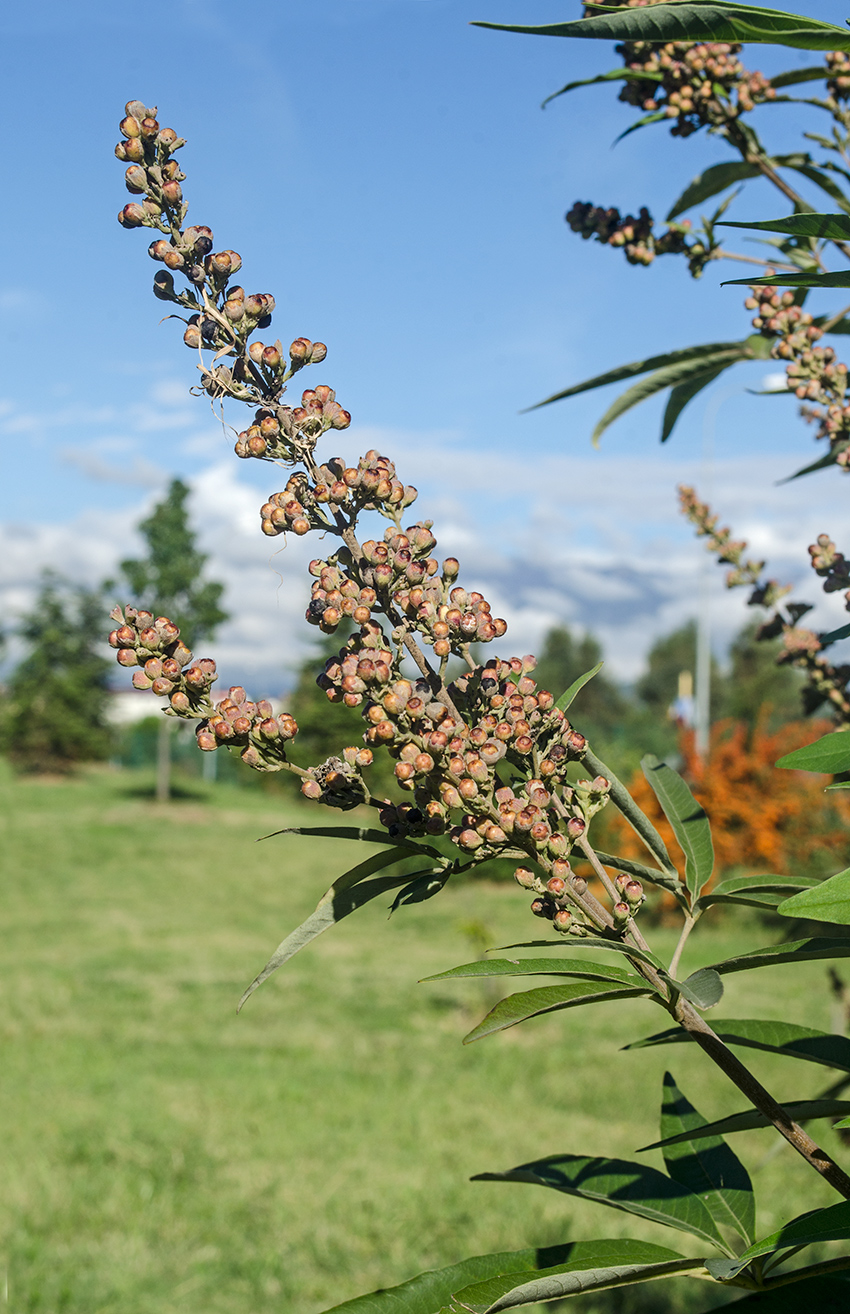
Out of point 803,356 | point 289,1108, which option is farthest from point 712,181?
point 289,1108

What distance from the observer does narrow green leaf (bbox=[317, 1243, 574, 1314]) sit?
3.05 feet

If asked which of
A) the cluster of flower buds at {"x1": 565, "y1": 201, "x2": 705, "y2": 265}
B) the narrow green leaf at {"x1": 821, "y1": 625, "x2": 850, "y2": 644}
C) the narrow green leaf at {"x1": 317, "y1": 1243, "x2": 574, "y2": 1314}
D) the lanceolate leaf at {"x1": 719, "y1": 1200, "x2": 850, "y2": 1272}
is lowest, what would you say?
the narrow green leaf at {"x1": 317, "y1": 1243, "x2": 574, "y2": 1314}

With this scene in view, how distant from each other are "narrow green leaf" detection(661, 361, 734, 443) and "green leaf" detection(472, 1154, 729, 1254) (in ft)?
3.72

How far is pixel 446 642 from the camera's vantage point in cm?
93

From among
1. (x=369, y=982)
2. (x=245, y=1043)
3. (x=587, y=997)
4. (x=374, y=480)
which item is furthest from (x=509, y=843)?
(x=369, y=982)

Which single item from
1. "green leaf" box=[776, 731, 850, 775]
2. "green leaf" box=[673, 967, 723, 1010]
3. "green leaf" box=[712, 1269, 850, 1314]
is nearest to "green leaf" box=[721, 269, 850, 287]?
"green leaf" box=[776, 731, 850, 775]

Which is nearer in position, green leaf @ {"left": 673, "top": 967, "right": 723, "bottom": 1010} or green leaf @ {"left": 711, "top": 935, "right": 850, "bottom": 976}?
green leaf @ {"left": 673, "top": 967, "right": 723, "bottom": 1010}

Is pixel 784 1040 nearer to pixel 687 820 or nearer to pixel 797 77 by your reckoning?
pixel 687 820

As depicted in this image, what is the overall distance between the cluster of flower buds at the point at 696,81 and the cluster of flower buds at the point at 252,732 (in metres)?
1.20

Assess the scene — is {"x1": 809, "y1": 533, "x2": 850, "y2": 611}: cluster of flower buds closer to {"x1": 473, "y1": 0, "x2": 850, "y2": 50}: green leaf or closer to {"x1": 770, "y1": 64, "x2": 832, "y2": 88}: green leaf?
{"x1": 473, "y1": 0, "x2": 850, "y2": 50}: green leaf

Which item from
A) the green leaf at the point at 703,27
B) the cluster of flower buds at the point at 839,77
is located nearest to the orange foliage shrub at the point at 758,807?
the cluster of flower buds at the point at 839,77

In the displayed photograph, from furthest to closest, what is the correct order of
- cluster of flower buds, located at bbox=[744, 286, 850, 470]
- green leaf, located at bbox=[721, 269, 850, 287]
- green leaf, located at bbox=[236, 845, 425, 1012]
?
cluster of flower buds, located at bbox=[744, 286, 850, 470], green leaf, located at bbox=[236, 845, 425, 1012], green leaf, located at bbox=[721, 269, 850, 287]

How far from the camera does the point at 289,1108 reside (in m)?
7.48

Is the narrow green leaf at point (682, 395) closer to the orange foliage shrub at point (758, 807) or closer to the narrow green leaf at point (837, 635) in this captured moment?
the narrow green leaf at point (837, 635)
